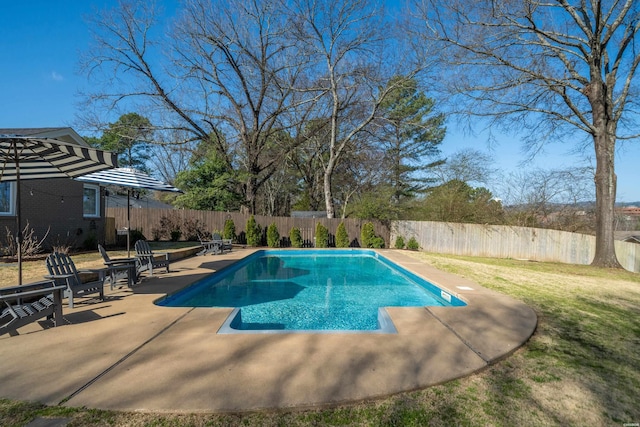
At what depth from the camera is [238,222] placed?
17.0 meters

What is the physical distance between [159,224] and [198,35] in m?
9.88

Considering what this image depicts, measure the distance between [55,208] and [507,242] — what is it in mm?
18500

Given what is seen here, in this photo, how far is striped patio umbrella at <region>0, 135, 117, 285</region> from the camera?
4262mm

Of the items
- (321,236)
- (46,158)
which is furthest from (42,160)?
(321,236)

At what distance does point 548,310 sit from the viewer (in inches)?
203

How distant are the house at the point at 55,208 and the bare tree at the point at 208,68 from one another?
7.28 meters

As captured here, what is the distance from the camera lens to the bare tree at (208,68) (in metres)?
16.0

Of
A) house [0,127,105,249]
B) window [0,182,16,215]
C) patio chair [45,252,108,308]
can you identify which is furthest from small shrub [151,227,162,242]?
patio chair [45,252,108,308]

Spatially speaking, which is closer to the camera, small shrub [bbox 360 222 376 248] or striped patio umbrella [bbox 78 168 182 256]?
striped patio umbrella [bbox 78 168 182 256]

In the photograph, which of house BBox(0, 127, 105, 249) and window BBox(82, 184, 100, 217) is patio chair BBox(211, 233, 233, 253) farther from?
window BBox(82, 184, 100, 217)

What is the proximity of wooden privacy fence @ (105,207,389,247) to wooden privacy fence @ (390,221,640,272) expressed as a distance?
80.2 inches

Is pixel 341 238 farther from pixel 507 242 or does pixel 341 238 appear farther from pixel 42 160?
pixel 42 160

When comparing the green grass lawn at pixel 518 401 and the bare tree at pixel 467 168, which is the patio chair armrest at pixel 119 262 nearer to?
the green grass lawn at pixel 518 401

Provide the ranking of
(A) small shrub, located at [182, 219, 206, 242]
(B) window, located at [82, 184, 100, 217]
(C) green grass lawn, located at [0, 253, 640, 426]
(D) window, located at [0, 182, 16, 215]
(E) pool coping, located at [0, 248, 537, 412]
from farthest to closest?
(A) small shrub, located at [182, 219, 206, 242], (B) window, located at [82, 184, 100, 217], (D) window, located at [0, 182, 16, 215], (E) pool coping, located at [0, 248, 537, 412], (C) green grass lawn, located at [0, 253, 640, 426]
